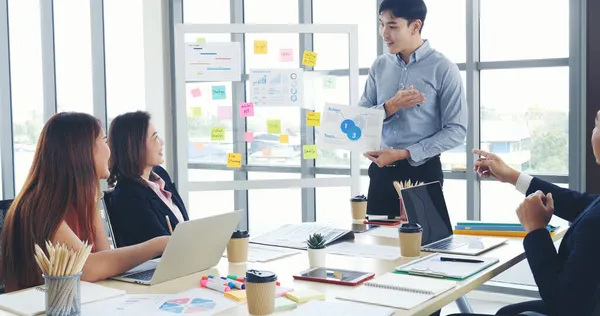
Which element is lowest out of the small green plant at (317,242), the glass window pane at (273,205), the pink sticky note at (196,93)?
the glass window pane at (273,205)

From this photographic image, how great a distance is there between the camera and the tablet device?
1.71m

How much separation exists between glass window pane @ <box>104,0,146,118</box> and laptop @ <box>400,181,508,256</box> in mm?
3459

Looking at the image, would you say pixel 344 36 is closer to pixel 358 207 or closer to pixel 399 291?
pixel 358 207

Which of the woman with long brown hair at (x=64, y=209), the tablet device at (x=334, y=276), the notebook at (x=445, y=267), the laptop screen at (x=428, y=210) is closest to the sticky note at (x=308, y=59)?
the laptop screen at (x=428, y=210)

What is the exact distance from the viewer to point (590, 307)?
160cm

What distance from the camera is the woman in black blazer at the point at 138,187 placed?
2352 millimetres

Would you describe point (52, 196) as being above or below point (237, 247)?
above

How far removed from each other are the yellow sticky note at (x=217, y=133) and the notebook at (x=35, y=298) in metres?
2.97

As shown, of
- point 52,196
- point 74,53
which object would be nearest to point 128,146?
point 52,196

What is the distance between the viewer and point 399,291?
160cm

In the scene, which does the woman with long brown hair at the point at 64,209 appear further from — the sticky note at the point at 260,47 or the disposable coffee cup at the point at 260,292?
the sticky note at the point at 260,47

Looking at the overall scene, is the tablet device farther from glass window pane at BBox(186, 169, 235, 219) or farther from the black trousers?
glass window pane at BBox(186, 169, 235, 219)

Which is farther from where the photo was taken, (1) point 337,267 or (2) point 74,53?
(2) point 74,53

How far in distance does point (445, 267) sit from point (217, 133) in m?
3.01
